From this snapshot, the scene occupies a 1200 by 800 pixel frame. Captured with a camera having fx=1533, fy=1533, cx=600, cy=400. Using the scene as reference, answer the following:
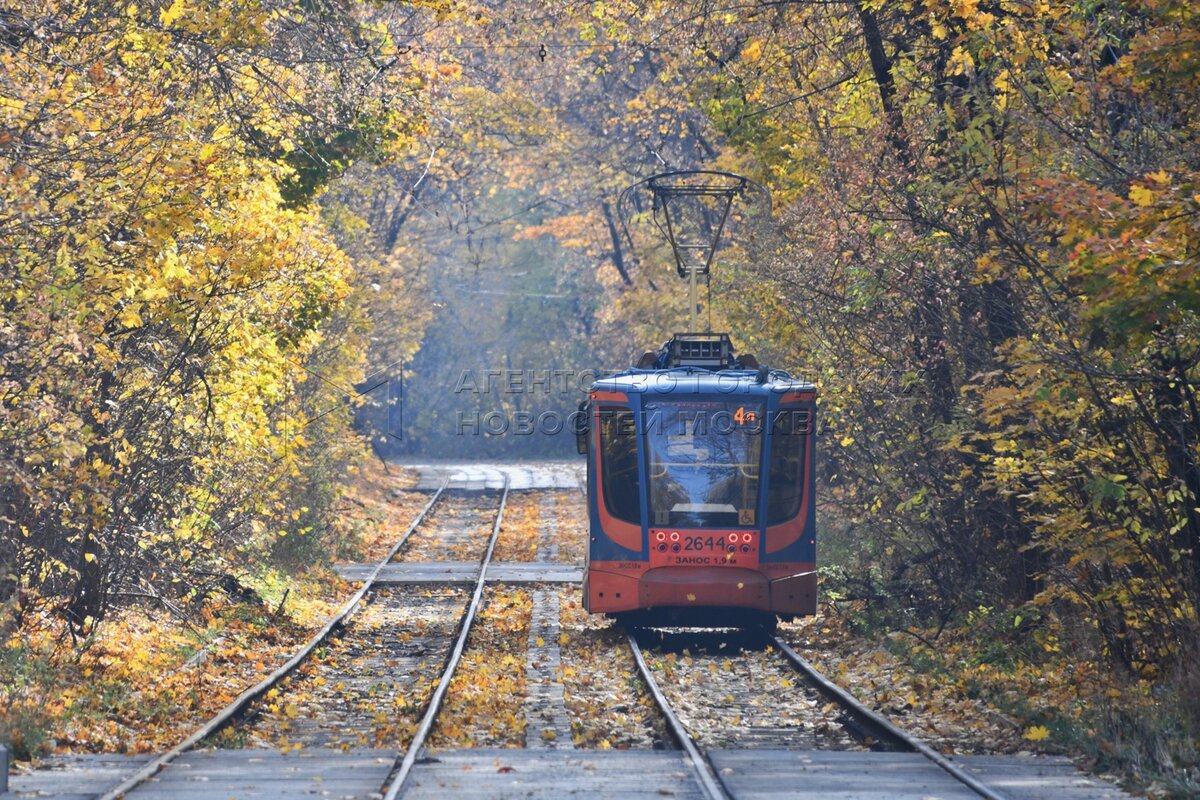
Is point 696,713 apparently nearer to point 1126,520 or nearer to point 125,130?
point 1126,520

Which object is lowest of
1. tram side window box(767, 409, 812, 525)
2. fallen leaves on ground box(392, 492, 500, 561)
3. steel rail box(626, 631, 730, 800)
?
fallen leaves on ground box(392, 492, 500, 561)

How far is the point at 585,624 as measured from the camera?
18625mm

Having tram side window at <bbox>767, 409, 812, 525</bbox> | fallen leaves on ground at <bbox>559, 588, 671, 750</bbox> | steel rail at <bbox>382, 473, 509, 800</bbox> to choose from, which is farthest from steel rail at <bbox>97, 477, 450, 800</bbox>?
tram side window at <bbox>767, 409, 812, 525</bbox>

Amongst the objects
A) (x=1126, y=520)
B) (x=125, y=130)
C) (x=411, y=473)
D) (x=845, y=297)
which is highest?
(x=125, y=130)

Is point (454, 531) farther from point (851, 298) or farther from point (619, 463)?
point (851, 298)

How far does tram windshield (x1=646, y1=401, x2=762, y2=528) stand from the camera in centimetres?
1593

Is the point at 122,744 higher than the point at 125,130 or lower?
lower

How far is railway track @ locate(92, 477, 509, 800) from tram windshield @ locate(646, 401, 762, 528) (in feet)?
8.97

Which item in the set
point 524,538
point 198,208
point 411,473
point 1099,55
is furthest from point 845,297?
point 411,473

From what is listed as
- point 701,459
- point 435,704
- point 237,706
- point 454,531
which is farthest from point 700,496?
point 454,531

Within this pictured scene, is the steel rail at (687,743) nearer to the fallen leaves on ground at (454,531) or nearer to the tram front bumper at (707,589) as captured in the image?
the tram front bumper at (707,589)

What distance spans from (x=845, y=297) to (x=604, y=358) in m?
46.9

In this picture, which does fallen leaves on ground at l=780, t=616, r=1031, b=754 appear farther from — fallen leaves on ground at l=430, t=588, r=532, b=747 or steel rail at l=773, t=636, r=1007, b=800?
fallen leaves on ground at l=430, t=588, r=532, b=747

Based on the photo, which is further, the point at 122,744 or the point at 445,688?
the point at 445,688
